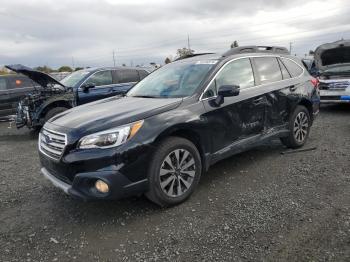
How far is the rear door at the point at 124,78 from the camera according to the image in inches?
391

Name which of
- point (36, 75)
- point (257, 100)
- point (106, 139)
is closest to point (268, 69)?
point (257, 100)

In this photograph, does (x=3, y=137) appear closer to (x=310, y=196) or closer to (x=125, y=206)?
(x=125, y=206)

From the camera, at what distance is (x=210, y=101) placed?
4.41 metres

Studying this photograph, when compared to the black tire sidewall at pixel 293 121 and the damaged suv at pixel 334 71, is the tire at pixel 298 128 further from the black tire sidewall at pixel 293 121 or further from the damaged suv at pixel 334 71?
the damaged suv at pixel 334 71

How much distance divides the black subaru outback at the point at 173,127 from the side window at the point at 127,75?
15.7 ft

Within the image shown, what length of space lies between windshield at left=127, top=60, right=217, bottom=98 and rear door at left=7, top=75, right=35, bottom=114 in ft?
23.4

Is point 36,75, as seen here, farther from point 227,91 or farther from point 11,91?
point 227,91

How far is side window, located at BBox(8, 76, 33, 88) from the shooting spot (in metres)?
11.3

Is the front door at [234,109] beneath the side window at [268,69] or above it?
beneath

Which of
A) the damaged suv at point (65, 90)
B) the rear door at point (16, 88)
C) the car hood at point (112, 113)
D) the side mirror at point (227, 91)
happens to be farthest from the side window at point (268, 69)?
the rear door at point (16, 88)

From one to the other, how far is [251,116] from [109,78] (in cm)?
589

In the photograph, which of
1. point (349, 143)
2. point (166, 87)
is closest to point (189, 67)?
point (166, 87)

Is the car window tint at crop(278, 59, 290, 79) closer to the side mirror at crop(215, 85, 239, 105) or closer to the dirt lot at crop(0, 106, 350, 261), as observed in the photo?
the dirt lot at crop(0, 106, 350, 261)

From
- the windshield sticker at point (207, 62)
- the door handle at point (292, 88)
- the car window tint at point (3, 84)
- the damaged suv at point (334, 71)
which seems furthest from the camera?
the car window tint at point (3, 84)
